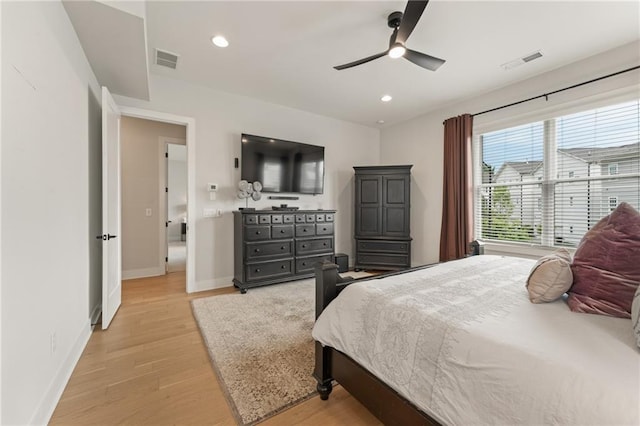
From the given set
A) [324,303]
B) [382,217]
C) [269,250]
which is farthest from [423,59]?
[269,250]

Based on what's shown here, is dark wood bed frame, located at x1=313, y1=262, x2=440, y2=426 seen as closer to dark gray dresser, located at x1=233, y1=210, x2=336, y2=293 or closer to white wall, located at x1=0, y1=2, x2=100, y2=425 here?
white wall, located at x1=0, y1=2, x2=100, y2=425

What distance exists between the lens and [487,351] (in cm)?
91

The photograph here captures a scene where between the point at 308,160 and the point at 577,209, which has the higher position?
the point at 308,160

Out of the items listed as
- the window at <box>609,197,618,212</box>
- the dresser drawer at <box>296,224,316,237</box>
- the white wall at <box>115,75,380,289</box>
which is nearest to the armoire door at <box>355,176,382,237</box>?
the white wall at <box>115,75,380,289</box>

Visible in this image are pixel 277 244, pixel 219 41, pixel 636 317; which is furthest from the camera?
pixel 277 244

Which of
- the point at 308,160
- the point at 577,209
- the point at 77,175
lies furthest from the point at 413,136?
the point at 77,175

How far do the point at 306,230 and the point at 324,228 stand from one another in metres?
0.34

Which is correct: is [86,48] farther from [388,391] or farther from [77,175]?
[388,391]

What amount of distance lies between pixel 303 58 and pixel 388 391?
3.10m

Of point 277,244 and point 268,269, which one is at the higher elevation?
point 277,244

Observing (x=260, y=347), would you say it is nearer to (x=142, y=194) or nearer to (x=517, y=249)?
(x=517, y=249)

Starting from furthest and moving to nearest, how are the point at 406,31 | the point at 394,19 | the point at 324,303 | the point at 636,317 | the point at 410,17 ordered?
1. the point at 394,19
2. the point at 406,31
3. the point at 410,17
4. the point at 324,303
5. the point at 636,317

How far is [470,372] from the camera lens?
919 millimetres

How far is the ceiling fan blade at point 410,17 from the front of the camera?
176 cm
